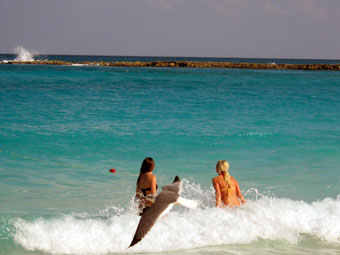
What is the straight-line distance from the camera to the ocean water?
7898 mm

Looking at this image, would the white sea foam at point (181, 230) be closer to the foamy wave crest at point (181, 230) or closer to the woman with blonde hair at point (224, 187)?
the foamy wave crest at point (181, 230)

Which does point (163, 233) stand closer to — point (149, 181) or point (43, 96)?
point (149, 181)

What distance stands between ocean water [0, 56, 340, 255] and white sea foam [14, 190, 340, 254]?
2cm

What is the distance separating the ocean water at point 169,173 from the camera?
25.9 feet

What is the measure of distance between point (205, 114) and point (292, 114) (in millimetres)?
4522

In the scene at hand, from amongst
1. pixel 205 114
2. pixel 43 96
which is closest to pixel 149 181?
pixel 205 114

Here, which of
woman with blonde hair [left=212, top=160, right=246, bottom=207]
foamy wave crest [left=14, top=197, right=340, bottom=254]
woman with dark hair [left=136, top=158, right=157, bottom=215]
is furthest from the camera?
woman with blonde hair [left=212, top=160, right=246, bottom=207]

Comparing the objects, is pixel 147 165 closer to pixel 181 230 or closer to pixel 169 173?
pixel 181 230

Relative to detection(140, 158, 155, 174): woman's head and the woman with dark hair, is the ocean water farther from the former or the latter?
detection(140, 158, 155, 174): woman's head

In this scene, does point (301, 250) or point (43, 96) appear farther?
point (43, 96)

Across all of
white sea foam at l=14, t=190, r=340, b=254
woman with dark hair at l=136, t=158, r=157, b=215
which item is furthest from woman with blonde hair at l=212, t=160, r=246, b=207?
woman with dark hair at l=136, t=158, r=157, b=215

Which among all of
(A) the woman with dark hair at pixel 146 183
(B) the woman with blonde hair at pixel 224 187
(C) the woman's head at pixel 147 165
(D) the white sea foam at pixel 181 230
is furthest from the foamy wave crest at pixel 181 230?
(C) the woman's head at pixel 147 165

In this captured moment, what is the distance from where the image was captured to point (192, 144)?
1612 centimetres

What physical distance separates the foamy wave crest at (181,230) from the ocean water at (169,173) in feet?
0.06
